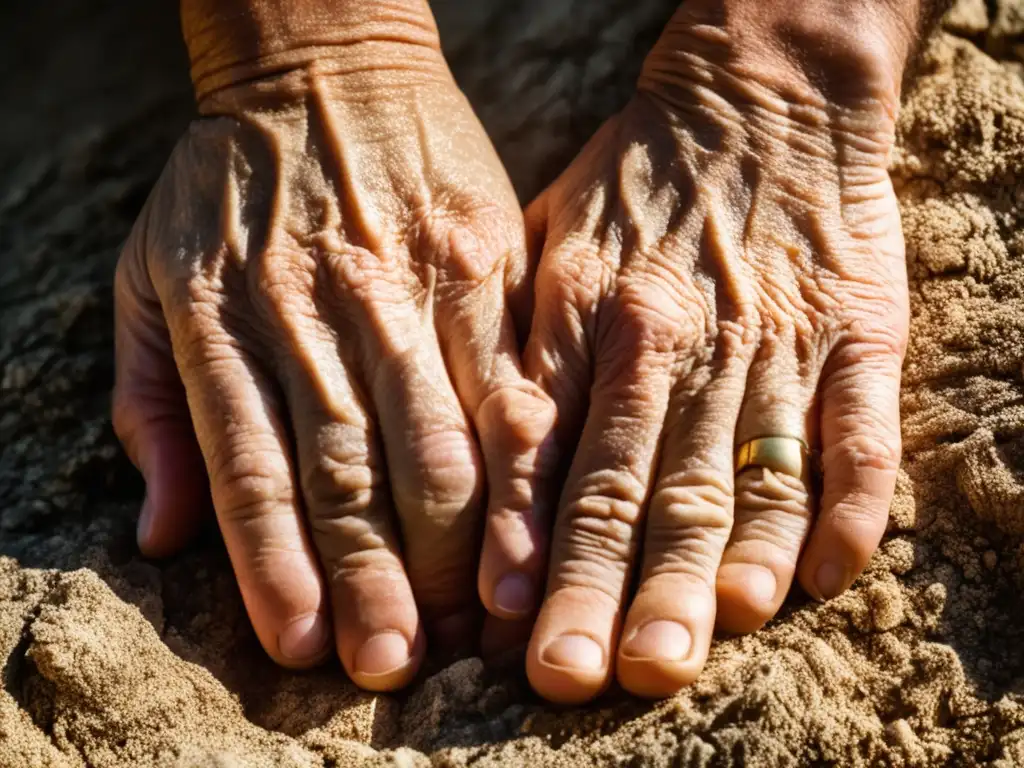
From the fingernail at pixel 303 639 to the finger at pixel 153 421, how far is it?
0.84 feet

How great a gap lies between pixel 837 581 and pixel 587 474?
1.11ft

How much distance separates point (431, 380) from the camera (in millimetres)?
1394

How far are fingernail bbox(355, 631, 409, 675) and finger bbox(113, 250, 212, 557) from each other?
1.16ft

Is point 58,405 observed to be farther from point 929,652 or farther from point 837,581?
point 929,652

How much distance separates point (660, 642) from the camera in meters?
1.14

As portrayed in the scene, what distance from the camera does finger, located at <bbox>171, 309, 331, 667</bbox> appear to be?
4.19 feet

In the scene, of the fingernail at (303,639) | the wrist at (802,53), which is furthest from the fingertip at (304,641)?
the wrist at (802,53)

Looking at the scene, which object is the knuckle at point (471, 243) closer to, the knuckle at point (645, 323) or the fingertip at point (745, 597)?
the knuckle at point (645, 323)

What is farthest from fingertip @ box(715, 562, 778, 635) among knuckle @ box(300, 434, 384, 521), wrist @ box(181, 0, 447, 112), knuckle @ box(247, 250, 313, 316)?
wrist @ box(181, 0, 447, 112)

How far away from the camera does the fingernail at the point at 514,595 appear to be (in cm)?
126

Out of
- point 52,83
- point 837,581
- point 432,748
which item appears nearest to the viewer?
point 432,748

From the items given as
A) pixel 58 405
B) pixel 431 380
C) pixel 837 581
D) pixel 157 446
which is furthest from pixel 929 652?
pixel 58 405

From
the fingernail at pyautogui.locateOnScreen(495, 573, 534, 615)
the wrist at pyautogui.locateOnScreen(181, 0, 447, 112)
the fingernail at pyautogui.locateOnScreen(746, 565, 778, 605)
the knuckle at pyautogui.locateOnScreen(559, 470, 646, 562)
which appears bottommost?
the fingernail at pyautogui.locateOnScreen(495, 573, 534, 615)

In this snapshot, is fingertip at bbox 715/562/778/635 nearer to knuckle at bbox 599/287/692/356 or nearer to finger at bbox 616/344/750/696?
finger at bbox 616/344/750/696
